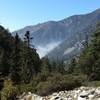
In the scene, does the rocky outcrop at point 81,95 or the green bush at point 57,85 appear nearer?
the rocky outcrop at point 81,95

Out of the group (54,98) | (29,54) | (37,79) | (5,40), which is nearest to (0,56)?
(29,54)

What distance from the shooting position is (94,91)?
22.8 meters

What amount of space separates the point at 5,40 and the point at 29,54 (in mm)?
63585

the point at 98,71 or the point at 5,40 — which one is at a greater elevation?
the point at 5,40

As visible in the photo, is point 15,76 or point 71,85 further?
point 15,76

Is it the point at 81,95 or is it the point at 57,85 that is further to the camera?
the point at 57,85

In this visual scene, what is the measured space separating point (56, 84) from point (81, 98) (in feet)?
25.5

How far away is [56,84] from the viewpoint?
98.6 feet

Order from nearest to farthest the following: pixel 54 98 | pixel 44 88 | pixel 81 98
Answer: pixel 81 98 → pixel 54 98 → pixel 44 88

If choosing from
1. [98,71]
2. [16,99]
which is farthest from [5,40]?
[16,99]

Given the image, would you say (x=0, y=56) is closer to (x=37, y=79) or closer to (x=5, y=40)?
(x=37, y=79)

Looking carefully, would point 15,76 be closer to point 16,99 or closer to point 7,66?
point 7,66

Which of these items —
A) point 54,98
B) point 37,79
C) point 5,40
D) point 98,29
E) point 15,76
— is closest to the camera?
point 54,98

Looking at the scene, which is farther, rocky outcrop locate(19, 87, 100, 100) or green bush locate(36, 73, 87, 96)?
green bush locate(36, 73, 87, 96)
